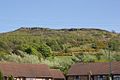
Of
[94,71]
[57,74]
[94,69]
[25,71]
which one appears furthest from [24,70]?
[94,69]

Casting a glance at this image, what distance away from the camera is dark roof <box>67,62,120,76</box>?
76944mm

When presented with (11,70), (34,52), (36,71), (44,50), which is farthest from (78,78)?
(44,50)

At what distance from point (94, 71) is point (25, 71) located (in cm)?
1323

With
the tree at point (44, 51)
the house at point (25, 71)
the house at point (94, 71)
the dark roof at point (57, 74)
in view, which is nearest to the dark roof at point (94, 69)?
the house at point (94, 71)

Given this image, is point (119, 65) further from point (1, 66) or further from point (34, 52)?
point (34, 52)

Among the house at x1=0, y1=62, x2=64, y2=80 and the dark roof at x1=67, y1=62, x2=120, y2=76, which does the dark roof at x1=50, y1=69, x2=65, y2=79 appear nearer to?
the house at x1=0, y1=62, x2=64, y2=80

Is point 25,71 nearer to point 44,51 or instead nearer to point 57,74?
point 57,74

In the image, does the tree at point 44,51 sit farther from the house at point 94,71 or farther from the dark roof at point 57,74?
the house at point 94,71

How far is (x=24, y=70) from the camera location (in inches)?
3034

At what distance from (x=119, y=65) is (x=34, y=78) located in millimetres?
16061

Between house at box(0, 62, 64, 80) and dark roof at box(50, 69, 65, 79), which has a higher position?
house at box(0, 62, 64, 80)

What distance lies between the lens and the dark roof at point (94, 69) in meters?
76.9

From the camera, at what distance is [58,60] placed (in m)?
109

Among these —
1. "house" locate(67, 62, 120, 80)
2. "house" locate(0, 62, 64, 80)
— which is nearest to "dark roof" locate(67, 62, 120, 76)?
"house" locate(67, 62, 120, 80)
